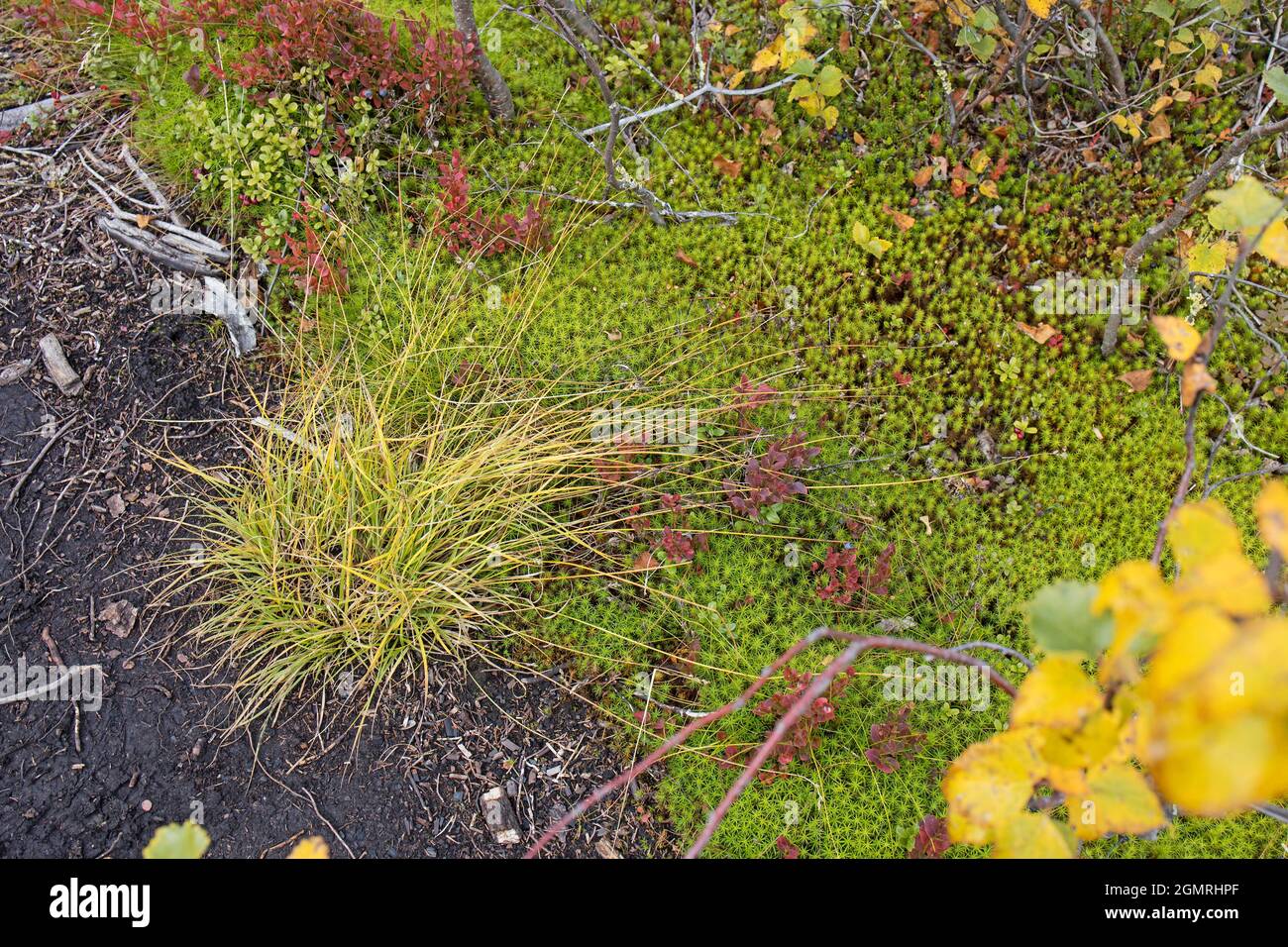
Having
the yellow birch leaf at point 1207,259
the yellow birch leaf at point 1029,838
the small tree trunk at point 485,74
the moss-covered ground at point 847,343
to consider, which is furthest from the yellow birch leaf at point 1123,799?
the small tree trunk at point 485,74

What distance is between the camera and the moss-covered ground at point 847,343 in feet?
10.7

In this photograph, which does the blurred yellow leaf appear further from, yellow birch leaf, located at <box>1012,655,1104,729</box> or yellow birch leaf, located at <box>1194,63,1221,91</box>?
yellow birch leaf, located at <box>1194,63,1221,91</box>

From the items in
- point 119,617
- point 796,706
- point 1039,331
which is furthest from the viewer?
point 1039,331

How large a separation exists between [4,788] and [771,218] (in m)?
4.06

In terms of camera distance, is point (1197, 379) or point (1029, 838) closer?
point (1029, 838)

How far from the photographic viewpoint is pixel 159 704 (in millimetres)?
3078

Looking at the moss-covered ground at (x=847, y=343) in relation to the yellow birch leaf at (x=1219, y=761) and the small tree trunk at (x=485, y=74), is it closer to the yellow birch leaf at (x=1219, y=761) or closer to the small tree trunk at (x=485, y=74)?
the small tree trunk at (x=485, y=74)

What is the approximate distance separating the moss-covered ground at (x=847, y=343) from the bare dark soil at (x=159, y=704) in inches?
17.1

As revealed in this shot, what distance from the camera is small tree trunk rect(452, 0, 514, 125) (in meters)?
3.98

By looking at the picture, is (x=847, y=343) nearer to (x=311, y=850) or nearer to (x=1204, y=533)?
(x=1204, y=533)

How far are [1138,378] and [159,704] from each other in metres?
4.48

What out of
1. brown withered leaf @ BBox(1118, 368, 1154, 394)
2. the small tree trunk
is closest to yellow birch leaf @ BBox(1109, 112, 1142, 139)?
brown withered leaf @ BBox(1118, 368, 1154, 394)

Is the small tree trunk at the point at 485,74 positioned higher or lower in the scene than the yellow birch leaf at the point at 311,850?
higher

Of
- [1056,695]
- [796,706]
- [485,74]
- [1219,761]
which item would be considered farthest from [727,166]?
[1219,761]
